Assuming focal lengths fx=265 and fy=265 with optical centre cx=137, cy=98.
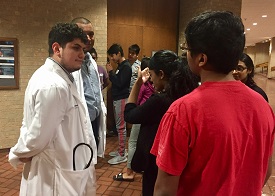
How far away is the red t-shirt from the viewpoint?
808 mm

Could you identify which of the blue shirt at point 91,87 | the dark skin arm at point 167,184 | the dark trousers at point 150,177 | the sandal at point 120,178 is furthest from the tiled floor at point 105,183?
the dark skin arm at point 167,184

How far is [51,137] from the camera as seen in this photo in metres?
1.41

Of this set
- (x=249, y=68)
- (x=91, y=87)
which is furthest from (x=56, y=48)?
(x=249, y=68)

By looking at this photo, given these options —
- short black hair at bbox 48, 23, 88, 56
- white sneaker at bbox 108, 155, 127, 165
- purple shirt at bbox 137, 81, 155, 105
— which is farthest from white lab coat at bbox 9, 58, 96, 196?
white sneaker at bbox 108, 155, 127, 165

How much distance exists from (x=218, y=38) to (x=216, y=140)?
0.31m

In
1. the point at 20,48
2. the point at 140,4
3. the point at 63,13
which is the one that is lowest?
the point at 20,48

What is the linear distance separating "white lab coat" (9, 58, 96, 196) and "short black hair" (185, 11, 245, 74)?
84 cm

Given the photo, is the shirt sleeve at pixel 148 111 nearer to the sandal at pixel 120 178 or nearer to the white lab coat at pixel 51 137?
the white lab coat at pixel 51 137

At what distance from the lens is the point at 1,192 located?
2.86 metres

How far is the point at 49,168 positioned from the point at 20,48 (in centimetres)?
309

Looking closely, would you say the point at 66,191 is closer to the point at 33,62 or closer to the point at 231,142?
the point at 231,142

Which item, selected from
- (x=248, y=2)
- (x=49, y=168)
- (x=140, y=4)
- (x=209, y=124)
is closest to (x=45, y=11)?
(x=140, y=4)

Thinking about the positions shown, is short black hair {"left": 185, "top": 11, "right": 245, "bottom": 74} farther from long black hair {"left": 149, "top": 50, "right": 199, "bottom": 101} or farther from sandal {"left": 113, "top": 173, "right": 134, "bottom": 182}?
sandal {"left": 113, "top": 173, "right": 134, "bottom": 182}

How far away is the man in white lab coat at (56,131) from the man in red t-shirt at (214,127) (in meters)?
0.73
